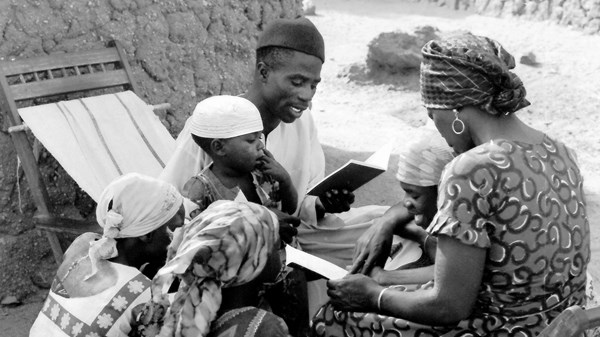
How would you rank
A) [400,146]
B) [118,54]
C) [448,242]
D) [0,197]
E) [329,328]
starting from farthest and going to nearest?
[400,146], [118,54], [0,197], [329,328], [448,242]

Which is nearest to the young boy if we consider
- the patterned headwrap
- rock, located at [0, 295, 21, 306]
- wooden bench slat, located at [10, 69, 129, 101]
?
the patterned headwrap

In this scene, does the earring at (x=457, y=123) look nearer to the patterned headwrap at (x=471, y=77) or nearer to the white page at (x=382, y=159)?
the patterned headwrap at (x=471, y=77)

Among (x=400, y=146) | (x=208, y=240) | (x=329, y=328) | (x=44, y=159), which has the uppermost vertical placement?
(x=208, y=240)

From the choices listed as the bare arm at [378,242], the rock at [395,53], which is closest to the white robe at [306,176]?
the bare arm at [378,242]

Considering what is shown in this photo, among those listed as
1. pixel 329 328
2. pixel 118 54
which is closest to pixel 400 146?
pixel 118 54

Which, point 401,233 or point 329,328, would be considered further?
point 401,233

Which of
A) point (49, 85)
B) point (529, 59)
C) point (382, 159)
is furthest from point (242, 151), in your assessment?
point (529, 59)

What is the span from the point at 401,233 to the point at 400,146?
12.8ft

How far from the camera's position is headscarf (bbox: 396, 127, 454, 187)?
274 centimetres

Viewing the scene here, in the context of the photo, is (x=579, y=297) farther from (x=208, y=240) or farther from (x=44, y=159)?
(x=44, y=159)

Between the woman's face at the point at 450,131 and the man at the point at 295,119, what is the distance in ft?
3.66

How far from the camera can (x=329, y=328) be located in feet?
9.04

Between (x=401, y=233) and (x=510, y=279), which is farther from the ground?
(x=510, y=279)

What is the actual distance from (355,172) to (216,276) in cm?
122
